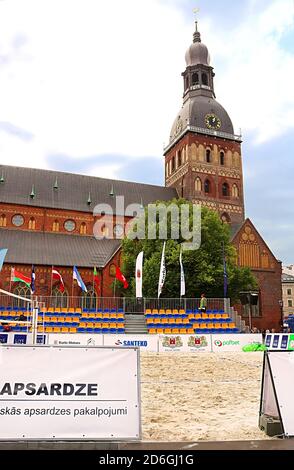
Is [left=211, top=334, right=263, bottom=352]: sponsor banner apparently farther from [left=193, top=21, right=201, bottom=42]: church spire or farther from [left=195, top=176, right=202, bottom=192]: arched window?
[left=193, top=21, right=201, bottom=42]: church spire

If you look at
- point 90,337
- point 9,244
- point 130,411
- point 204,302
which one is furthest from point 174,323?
point 130,411

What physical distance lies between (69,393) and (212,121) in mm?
55727

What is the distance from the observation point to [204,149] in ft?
186

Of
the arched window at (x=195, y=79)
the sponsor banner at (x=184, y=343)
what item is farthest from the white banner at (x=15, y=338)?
the arched window at (x=195, y=79)

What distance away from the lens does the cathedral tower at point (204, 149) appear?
55.5 m

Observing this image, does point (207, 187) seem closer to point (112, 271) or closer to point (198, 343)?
point (112, 271)

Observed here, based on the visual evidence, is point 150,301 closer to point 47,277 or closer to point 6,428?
point 47,277

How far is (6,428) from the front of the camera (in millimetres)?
6152

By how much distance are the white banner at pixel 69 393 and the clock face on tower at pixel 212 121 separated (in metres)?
54.4

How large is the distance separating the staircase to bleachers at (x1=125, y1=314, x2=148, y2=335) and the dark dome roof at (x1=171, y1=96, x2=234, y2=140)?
32365mm

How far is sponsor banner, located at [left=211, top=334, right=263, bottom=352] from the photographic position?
2741cm

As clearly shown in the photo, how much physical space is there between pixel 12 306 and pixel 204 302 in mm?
16916

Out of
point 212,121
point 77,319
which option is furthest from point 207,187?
point 77,319

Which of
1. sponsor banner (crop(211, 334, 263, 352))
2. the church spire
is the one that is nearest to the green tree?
sponsor banner (crop(211, 334, 263, 352))
